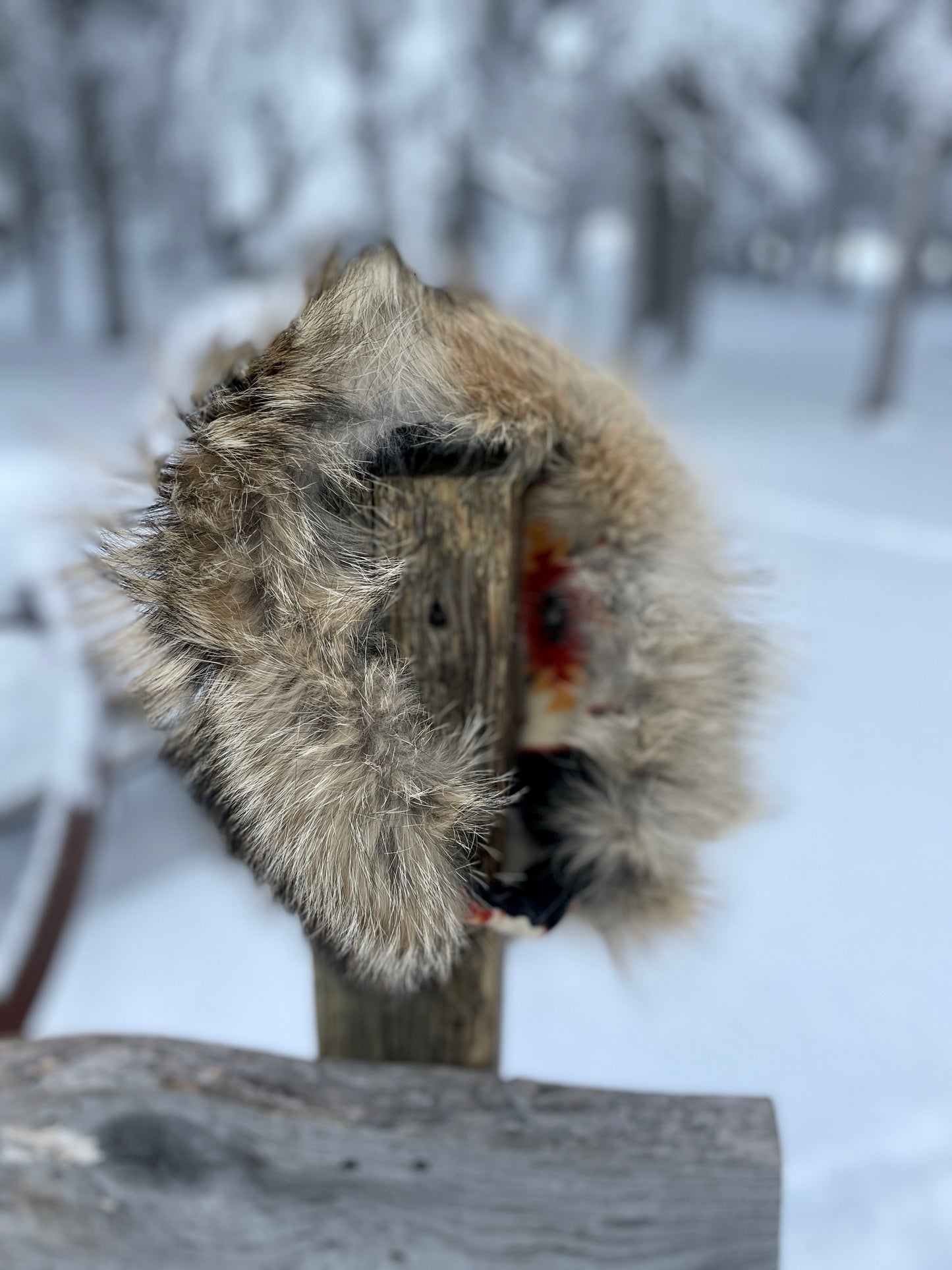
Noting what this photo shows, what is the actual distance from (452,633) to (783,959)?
1916mm

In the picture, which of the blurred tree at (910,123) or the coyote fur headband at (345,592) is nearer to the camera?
the coyote fur headband at (345,592)

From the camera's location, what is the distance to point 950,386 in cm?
845

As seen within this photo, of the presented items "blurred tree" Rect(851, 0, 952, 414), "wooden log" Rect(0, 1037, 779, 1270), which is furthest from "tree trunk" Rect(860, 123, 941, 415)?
"wooden log" Rect(0, 1037, 779, 1270)

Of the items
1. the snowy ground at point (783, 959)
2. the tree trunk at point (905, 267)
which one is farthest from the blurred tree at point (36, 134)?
the snowy ground at point (783, 959)

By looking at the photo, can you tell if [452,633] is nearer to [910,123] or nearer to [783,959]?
[783,959]

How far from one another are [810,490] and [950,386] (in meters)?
3.50

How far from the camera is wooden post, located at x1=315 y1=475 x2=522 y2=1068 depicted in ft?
2.40

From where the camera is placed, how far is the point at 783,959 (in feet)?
7.75

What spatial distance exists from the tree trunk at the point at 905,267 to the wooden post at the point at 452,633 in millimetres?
7167

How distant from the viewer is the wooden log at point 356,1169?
0.83 metres

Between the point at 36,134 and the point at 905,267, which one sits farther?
the point at 36,134

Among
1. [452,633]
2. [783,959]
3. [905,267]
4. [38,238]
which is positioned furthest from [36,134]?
[452,633]

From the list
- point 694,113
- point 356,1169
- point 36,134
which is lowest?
point 356,1169

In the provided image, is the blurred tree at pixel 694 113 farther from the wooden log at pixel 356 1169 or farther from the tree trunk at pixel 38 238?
the wooden log at pixel 356 1169
